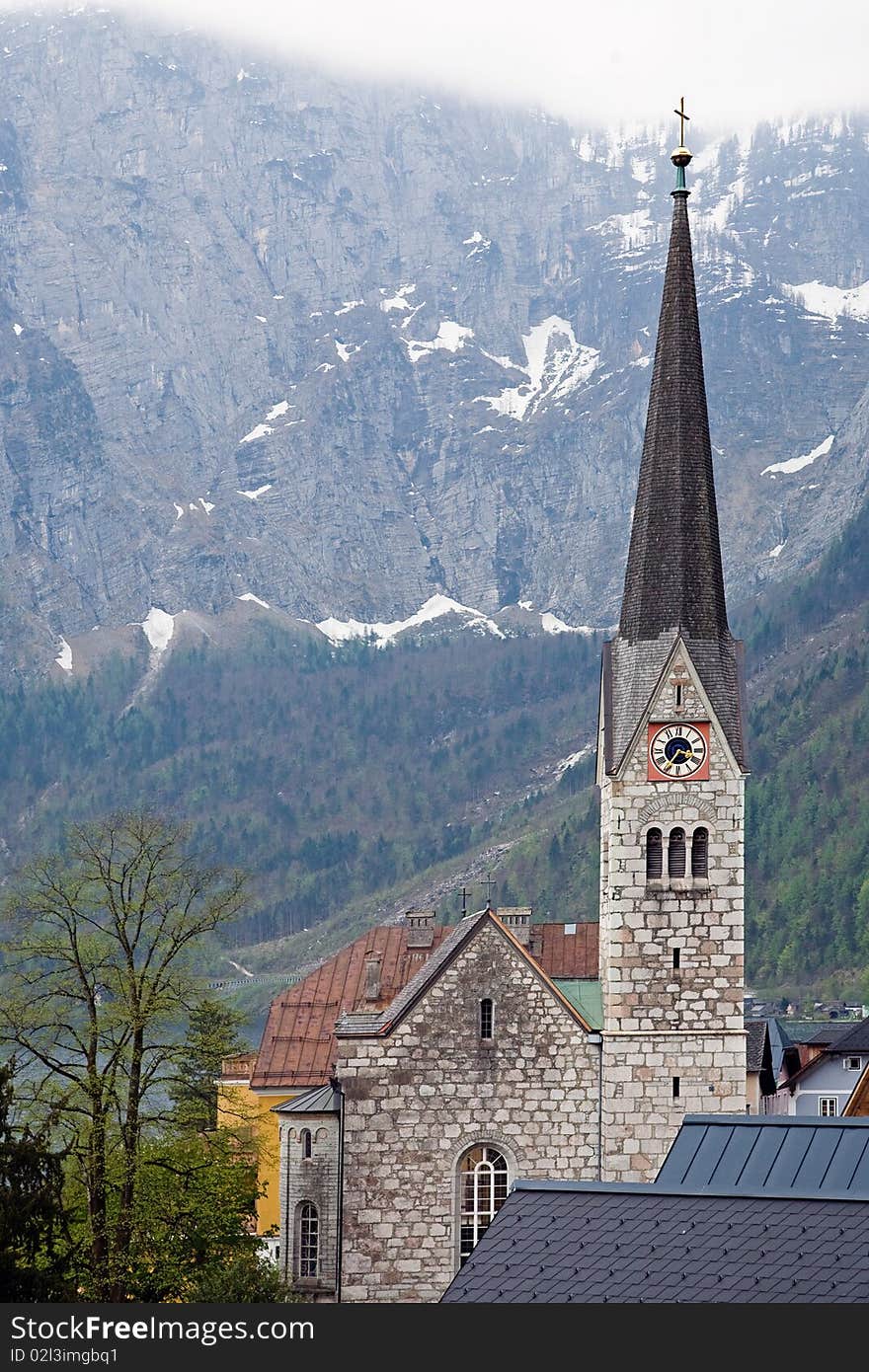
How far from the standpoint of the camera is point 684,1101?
7062cm

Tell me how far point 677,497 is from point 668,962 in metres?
14.8

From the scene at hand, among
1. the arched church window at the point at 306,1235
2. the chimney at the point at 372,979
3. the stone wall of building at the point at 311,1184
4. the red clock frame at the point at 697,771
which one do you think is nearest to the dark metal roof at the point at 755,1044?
the chimney at the point at 372,979

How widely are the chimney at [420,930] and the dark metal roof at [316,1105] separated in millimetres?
17316

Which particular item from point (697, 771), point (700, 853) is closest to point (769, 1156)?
point (700, 853)

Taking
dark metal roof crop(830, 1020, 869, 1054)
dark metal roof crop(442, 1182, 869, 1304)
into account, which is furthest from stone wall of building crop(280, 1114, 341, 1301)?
dark metal roof crop(830, 1020, 869, 1054)

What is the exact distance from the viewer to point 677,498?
75375 millimetres

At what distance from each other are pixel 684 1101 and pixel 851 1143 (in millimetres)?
24750

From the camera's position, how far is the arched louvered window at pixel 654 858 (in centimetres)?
7188

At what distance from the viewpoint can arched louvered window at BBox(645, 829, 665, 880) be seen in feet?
236

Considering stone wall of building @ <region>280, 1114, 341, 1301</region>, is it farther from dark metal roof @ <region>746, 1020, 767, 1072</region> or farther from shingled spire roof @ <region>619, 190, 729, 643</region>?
dark metal roof @ <region>746, 1020, 767, 1072</region>

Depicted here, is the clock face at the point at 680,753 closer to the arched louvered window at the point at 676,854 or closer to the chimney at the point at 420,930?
the arched louvered window at the point at 676,854

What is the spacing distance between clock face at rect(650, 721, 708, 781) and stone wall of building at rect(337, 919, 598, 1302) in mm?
7050
